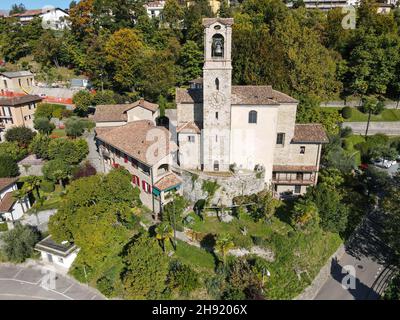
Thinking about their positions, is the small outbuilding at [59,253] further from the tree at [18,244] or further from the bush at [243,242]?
the bush at [243,242]

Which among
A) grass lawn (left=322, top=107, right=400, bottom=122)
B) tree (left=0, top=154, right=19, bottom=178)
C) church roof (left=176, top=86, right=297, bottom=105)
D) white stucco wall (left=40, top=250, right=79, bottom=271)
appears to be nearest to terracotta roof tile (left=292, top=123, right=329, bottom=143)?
church roof (left=176, top=86, right=297, bottom=105)

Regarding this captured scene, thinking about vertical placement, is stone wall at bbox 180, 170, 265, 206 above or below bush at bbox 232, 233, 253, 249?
above

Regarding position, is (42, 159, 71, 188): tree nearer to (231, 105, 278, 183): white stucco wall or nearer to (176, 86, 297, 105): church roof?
(176, 86, 297, 105): church roof

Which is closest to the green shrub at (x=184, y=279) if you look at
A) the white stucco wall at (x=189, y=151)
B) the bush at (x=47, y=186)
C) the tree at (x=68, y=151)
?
the white stucco wall at (x=189, y=151)

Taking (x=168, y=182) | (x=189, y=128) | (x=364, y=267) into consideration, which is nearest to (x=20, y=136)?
(x=168, y=182)

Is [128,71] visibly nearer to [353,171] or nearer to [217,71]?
[217,71]

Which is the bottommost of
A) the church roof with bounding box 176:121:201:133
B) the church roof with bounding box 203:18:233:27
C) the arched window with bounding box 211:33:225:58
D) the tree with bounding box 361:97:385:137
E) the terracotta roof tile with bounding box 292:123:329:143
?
the tree with bounding box 361:97:385:137
